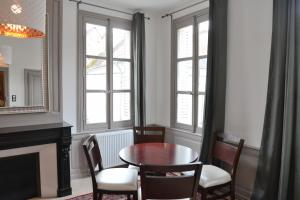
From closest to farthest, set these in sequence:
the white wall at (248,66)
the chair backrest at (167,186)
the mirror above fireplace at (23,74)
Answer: the chair backrest at (167,186), the white wall at (248,66), the mirror above fireplace at (23,74)

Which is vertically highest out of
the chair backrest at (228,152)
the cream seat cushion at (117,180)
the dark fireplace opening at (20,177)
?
the chair backrest at (228,152)

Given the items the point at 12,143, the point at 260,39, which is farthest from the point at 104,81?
the point at 260,39

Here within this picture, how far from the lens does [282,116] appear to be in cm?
233

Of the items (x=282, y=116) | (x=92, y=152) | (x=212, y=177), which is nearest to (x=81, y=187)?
(x=92, y=152)

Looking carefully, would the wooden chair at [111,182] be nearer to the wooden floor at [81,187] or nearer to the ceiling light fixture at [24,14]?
the wooden floor at [81,187]

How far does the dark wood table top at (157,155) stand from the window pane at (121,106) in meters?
1.30

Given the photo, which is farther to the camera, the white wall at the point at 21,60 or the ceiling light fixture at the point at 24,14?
the white wall at the point at 21,60

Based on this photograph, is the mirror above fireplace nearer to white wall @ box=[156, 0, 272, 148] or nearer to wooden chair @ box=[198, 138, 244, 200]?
wooden chair @ box=[198, 138, 244, 200]

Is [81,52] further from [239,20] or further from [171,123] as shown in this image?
[239,20]

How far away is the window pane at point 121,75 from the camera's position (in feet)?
12.8

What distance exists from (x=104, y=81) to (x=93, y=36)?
716 mm

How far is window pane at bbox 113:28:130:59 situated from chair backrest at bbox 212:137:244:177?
208 cm

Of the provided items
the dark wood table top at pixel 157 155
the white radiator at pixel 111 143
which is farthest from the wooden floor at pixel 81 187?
the dark wood table top at pixel 157 155

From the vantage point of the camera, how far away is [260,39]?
2697 mm
